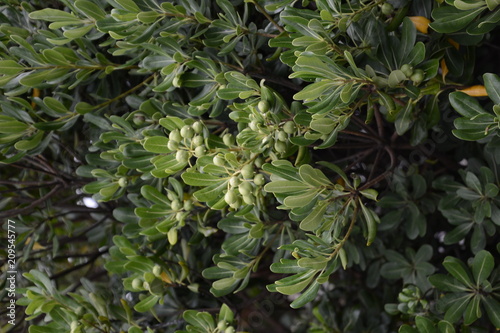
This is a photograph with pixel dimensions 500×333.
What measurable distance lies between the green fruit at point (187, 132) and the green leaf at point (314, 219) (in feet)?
0.94

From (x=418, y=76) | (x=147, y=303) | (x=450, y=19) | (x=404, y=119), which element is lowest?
(x=147, y=303)

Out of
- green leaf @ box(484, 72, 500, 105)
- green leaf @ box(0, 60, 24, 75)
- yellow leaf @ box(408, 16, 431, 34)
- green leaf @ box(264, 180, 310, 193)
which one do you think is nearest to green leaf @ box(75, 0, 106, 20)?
green leaf @ box(0, 60, 24, 75)

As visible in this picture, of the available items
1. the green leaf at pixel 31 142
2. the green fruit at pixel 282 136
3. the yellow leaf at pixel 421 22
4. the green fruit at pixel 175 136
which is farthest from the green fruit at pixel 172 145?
the yellow leaf at pixel 421 22

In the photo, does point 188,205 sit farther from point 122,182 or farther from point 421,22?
point 421,22

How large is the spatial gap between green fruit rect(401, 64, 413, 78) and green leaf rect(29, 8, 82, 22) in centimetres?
71

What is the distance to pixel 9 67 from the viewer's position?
1.23 metres

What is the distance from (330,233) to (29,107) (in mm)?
803

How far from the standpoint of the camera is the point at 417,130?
1.17m

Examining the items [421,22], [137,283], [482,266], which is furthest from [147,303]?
[421,22]

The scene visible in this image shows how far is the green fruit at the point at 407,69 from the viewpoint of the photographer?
981 mm

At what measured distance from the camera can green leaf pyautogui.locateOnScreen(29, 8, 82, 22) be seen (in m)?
1.15

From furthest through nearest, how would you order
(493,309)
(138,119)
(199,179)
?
(138,119), (493,309), (199,179)

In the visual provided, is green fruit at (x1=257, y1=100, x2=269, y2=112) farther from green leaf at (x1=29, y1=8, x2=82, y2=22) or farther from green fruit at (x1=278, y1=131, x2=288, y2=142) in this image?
green leaf at (x1=29, y1=8, x2=82, y2=22)

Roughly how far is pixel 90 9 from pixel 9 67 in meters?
0.25
